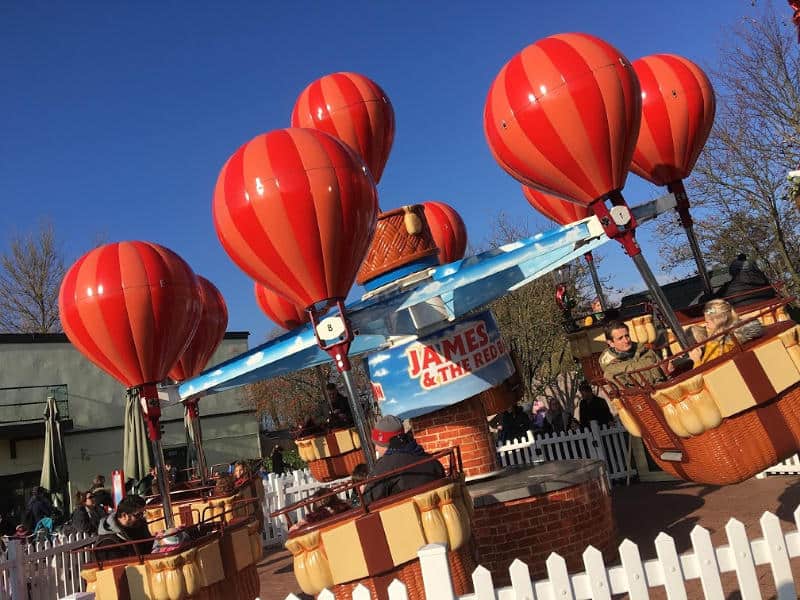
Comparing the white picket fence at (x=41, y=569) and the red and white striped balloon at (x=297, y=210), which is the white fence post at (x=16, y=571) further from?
the red and white striped balloon at (x=297, y=210)

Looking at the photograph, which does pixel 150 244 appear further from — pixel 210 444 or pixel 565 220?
pixel 210 444

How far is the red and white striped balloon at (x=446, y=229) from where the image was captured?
33.0 ft

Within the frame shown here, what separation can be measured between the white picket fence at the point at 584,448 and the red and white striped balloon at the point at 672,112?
4.79 meters

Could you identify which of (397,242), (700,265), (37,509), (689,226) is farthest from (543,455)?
(37,509)

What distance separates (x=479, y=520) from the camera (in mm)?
6496

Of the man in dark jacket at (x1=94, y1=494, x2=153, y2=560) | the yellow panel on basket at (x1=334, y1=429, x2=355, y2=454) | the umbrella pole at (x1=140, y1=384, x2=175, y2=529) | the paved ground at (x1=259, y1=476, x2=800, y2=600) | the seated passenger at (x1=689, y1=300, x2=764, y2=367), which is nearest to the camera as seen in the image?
the seated passenger at (x1=689, y1=300, x2=764, y2=367)

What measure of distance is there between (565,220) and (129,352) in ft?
20.1

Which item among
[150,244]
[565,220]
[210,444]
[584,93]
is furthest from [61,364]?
[584,93]

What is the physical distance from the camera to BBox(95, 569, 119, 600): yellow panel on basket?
5.62 m

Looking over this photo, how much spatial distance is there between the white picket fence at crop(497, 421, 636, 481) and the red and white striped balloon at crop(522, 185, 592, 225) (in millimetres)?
3531

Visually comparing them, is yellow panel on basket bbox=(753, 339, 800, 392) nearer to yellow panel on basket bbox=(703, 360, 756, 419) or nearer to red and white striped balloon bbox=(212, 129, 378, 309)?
yellow panel on basket bbox=(703, 360, 756, 419)

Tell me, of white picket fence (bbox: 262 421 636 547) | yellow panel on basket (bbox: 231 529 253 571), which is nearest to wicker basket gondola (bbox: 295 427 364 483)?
white picket fence (bbox: 262 421 636 547)

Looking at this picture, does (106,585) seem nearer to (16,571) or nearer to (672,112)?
(16,571)

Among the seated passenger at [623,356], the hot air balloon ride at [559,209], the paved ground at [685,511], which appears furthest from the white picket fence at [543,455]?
the seated passenger at [623,356]
